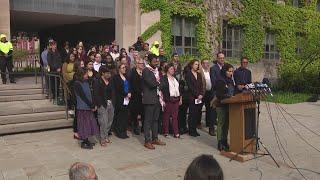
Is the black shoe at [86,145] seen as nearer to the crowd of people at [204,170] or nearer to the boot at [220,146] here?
the boot at [220,146]

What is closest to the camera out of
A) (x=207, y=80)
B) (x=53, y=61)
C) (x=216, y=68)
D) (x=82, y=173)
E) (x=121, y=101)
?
(x=82, y=173)

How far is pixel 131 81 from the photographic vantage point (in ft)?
30.6

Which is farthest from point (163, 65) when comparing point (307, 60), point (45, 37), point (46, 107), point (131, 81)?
point (45, 37)

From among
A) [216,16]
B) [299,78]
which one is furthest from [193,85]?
[299,78]

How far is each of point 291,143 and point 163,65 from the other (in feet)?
10.9

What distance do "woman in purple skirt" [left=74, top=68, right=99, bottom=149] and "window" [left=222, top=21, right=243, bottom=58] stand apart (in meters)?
13.5

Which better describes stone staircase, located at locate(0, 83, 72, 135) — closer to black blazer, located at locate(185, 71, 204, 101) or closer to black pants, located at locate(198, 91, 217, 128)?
black blazer, located at locate(185, 71, 204, 101)

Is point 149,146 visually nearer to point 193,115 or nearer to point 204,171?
point 193,115

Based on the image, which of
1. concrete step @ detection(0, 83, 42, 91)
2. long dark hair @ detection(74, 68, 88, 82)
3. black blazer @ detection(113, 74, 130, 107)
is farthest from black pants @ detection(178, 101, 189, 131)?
concrete step @ detection(0, 83, 42, 91)

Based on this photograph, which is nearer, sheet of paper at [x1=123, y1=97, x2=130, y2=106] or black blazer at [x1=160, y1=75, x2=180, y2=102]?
black blazer at [x1=160, y1=75, x2=180, y2=102]

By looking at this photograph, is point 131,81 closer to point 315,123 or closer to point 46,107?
point 46,107

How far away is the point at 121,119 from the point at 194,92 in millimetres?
1782

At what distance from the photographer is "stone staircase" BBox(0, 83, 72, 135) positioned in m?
9.44

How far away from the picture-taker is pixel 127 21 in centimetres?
1641
